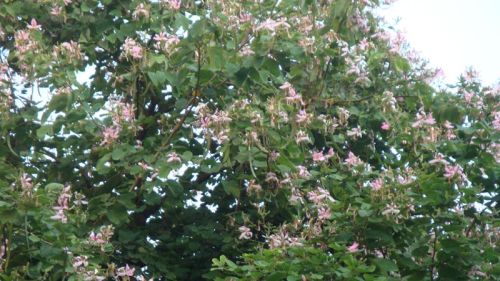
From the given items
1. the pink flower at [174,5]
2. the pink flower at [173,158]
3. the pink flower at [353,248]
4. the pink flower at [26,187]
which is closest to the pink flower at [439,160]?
the pink flower at [353,248]

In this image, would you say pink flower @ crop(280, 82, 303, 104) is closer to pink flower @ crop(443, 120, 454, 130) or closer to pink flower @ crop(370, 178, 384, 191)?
pink flower @ crop(370, 178, 384, 191)

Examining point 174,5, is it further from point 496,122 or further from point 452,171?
point 496,122

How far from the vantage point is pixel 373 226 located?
591 cm

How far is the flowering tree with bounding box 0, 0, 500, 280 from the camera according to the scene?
587 cm

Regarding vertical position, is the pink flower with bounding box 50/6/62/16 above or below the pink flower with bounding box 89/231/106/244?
above

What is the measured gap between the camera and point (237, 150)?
249 inches

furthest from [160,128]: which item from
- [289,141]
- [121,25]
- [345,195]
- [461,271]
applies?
[461,271]

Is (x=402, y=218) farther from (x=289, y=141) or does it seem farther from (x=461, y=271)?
(x=289, y=141)

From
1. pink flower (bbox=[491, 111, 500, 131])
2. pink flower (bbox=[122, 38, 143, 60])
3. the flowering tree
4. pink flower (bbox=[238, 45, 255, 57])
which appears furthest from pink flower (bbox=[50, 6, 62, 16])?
pink flower (bbox=[491, 111, 500, 131])

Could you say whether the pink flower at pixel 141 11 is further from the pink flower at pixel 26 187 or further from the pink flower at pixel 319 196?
the pink flower at pixel 26 187

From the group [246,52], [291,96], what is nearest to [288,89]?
[291,96]

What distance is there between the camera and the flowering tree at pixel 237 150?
587cm

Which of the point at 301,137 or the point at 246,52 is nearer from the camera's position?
the point at 246,52

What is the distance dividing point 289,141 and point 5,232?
1.75 meters
